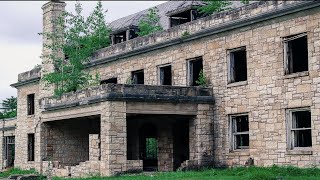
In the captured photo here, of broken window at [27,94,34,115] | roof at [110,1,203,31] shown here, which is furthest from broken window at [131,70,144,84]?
broken window at [27,94,34,115]

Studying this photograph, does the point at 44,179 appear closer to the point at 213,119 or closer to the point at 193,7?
the point at 213,119

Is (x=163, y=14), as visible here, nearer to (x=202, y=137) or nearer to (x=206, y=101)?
(x=206, y=101)

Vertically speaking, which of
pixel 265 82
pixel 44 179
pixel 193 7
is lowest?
pixel 44 179

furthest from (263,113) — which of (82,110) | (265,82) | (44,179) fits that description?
(44,179)

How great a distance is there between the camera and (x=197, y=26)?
1032 inches

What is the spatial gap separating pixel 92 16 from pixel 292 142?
52.2 ft

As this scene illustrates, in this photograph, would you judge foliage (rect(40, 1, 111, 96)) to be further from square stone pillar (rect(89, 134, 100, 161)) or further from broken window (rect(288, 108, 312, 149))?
broken window (rect(288, 108, 312, 149))

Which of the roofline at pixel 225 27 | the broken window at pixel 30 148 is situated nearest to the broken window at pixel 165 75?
the roofline at pixel 225 27

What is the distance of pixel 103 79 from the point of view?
32.4 metres

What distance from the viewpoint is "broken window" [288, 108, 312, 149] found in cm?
2198

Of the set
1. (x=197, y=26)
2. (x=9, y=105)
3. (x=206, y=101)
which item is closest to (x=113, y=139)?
(x=206, y=101)

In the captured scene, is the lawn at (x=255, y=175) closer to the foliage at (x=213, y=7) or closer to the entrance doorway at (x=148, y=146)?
the entrance doorway at (x=148, y=146)

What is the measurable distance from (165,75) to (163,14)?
747 cm

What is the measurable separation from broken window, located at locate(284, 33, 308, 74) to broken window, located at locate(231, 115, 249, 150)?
2917 millimetres
